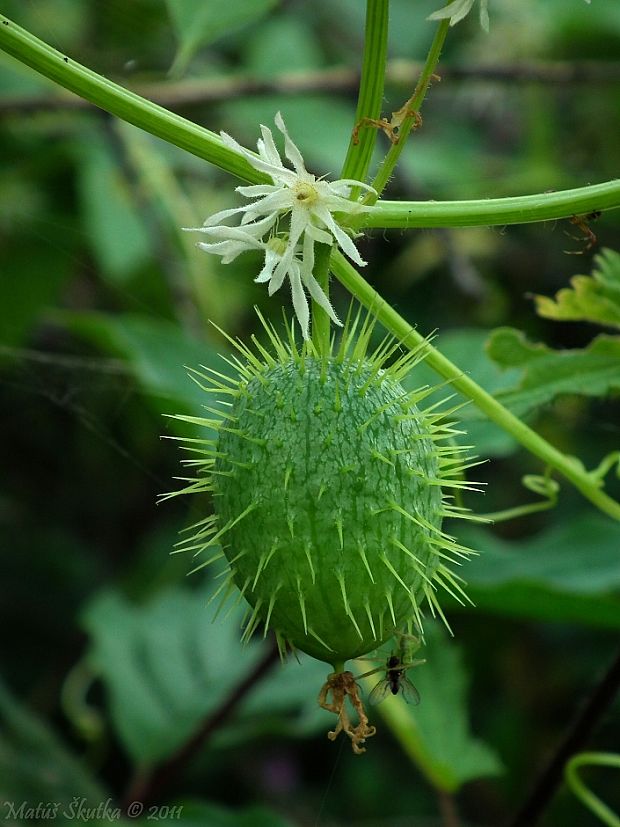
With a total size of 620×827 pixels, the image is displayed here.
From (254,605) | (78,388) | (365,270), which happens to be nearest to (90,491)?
(365,270)

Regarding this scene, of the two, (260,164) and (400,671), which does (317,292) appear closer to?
(260,164)

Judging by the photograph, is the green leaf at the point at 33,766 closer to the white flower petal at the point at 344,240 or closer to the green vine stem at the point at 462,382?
the green vine stem at the point at 462,382

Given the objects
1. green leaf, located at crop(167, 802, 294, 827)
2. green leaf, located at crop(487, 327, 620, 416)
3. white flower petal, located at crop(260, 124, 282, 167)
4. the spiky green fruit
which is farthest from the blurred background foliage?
white flower petal, located at crop(260, 124, 282, 167)

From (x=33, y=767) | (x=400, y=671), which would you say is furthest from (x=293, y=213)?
(x=33, y=767)

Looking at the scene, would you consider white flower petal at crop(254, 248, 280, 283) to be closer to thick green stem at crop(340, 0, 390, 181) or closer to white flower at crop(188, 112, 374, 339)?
white flower at crop(188, 112, 374, 339)

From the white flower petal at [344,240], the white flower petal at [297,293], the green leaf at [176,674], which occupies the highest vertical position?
the white flower petal at [344,240]

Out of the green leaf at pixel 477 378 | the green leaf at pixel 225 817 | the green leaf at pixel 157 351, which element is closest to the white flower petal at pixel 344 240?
the green leaf at pixel 477 378
